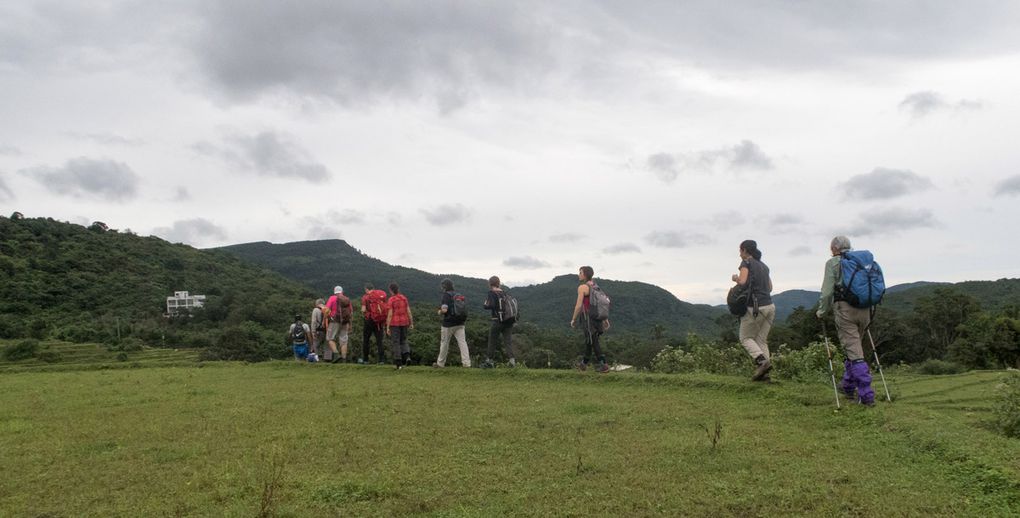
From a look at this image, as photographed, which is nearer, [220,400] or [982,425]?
[982,425]

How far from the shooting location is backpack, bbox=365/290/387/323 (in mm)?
15758

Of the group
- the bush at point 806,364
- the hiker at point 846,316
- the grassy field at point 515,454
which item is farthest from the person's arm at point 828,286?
the bush at point 806,364

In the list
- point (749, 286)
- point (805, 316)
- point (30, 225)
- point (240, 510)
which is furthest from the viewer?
point (30, 225)

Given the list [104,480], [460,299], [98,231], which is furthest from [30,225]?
[104,480]

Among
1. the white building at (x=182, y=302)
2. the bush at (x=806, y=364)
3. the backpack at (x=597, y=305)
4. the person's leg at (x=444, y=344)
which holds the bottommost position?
the bush at (x=806, y=364)

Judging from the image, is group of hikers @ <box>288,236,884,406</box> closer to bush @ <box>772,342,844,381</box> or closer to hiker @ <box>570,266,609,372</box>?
hiker @ <box>570,266,609,372</box>

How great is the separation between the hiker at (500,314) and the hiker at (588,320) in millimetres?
1768

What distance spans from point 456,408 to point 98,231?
10101 cm

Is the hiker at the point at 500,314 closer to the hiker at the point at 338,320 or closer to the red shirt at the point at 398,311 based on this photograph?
the red shirt at the point at 398,311

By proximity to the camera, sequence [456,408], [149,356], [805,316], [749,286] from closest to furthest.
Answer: [456,408]
[749,286]
[149,356]
[805,316]

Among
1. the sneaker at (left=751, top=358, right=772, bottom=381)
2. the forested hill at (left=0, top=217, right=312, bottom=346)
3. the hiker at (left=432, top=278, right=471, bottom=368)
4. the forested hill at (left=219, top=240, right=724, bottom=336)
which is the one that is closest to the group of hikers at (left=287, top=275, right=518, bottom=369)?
the hiker at (left=432, top=278, right=471, bottom=368)

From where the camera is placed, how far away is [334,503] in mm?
4695

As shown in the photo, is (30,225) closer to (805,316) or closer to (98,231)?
(98,231)

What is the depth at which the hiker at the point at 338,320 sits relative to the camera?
17.2m
